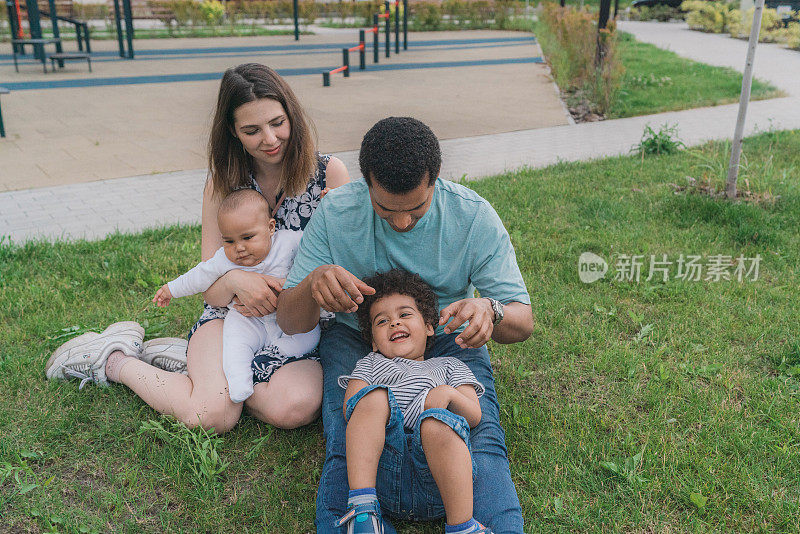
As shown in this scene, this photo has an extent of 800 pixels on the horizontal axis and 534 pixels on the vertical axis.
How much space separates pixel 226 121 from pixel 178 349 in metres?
1.12

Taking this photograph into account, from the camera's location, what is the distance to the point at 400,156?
7.58 ft

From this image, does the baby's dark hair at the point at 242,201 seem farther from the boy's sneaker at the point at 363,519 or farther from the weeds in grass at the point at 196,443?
the boy's sneaker at the point at 363,519

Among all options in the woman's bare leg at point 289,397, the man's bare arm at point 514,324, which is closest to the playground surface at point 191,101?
the woman's bare leg at point 289,397

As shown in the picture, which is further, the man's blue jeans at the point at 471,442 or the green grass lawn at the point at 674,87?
the green grass lawn at the point at 674,87

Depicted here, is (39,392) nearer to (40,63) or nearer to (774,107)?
(774,107)

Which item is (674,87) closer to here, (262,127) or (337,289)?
(262,127)

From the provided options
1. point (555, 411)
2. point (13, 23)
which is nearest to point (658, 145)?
point (555, 411)

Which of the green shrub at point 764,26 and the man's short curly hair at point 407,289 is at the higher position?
the green shrub at point 764,26

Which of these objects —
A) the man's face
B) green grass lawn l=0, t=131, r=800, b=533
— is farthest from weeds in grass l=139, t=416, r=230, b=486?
the man's face

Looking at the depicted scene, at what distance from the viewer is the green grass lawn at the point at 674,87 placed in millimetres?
10328

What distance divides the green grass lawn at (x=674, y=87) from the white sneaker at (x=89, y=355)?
8.17 m

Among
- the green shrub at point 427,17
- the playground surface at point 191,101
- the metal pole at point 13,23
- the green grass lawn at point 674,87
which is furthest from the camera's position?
the green shrub at point 427,17

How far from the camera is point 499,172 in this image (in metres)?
6.83

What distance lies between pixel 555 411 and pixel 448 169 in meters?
4.16
